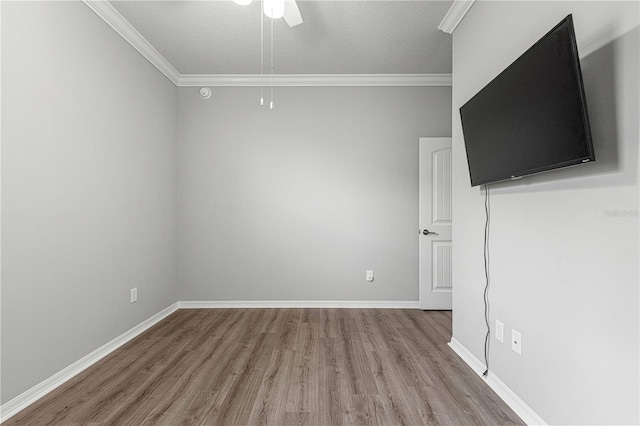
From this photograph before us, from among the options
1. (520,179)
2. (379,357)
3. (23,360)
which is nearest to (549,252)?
(520,179)

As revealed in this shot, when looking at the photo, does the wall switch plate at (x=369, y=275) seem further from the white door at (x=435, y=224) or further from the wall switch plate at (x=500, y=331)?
the wall switch plate at (x=500, y=331)

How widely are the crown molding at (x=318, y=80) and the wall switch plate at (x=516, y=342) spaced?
10.0 ft

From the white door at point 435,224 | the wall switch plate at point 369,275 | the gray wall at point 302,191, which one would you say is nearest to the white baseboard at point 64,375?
the gray wall at point 302,191

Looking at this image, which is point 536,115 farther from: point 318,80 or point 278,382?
point 318,80

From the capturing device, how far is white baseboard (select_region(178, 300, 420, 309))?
153 inches

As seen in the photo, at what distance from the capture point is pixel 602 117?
4.33 feet

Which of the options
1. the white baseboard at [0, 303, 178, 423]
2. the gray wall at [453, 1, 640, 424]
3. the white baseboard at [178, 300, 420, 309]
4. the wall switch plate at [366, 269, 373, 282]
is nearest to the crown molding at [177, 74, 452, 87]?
the gray wall at [453, 1, 640, 424]

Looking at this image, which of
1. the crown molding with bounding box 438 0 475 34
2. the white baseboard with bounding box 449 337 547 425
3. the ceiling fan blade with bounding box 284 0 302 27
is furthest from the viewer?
the crown molding with bounding box 438 0 475 34

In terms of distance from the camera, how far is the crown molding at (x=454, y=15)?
244 cm

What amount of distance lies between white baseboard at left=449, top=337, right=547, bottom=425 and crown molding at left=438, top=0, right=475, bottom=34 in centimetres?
266

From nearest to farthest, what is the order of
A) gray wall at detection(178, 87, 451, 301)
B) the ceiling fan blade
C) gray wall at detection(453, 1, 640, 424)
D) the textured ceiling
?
gray wall at detection(453, 1, 640, 424)
the ceiling fan blade
the textured ceiling
gray wall at detection(178, 87, 451, 301)

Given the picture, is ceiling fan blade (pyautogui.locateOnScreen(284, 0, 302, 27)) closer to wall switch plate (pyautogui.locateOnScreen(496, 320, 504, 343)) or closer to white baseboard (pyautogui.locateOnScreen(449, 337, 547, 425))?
wall switch plate (pyautogui.locateOnScreen(496, 320, 504, 343))

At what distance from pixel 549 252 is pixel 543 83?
816 mm

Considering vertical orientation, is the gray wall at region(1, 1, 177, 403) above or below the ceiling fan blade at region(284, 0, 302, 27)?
below
